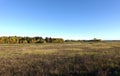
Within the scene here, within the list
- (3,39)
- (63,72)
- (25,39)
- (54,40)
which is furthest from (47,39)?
(63,72)

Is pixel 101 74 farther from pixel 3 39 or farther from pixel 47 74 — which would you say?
pixel 3 39

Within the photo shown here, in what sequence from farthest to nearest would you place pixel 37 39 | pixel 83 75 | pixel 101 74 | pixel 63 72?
pixel 37 39 → pixel 63 72 → pixel 83 75 → pixel 101 74

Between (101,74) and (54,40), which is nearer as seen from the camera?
(101,74)

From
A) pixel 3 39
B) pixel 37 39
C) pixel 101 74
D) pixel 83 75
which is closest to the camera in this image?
pixel 101 74

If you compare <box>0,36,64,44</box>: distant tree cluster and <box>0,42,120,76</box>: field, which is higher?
<box>0,36,64,44</box>: distant tree cluster

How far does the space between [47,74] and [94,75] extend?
9.02 feet

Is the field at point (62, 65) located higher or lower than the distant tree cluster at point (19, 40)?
lower

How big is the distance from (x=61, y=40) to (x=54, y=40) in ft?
24.0

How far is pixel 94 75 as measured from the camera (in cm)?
965

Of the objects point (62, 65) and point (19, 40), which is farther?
point (19, 40)

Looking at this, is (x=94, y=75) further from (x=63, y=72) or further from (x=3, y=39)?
(x=3, y=39)

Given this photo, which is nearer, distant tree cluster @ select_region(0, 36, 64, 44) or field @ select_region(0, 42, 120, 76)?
field @ select_region(0, 42, 120, 76)

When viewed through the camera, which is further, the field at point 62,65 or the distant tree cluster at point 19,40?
the distant tree cluster at point 19,40

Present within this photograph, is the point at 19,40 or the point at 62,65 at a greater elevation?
the point at 19,40
